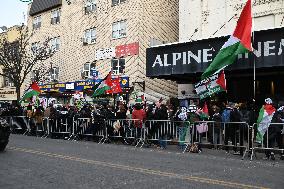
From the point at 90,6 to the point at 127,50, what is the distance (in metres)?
6.31

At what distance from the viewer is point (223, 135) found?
1384cm

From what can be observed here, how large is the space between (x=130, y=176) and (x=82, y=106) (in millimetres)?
12257

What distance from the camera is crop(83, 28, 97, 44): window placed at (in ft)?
108

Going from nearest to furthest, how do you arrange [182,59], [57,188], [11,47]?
[57,188], [182,59], [11,47]

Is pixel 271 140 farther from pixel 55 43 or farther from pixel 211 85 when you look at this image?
pixel 55 43

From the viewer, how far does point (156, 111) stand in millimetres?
15453

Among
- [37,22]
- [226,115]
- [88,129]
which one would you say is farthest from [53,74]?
[226,115]

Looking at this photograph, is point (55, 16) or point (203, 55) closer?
point (203, 55)

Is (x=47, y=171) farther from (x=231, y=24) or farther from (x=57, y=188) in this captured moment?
(x=231, y=24)

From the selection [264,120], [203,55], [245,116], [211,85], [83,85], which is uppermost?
[203,55]

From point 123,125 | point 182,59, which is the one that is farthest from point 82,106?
point 182,59

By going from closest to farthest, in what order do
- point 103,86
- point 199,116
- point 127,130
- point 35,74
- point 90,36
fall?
point 199,116 < point 127,130 < point 103,86 < point 90,36 < point 35,74

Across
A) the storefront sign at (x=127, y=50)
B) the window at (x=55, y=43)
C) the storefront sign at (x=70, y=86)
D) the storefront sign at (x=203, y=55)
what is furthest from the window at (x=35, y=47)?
the storefront sign at (x=203, y=55)

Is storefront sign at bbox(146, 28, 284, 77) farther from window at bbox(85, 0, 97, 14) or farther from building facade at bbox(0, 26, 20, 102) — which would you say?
building facade at bbox(0, 26, 20, 102)
